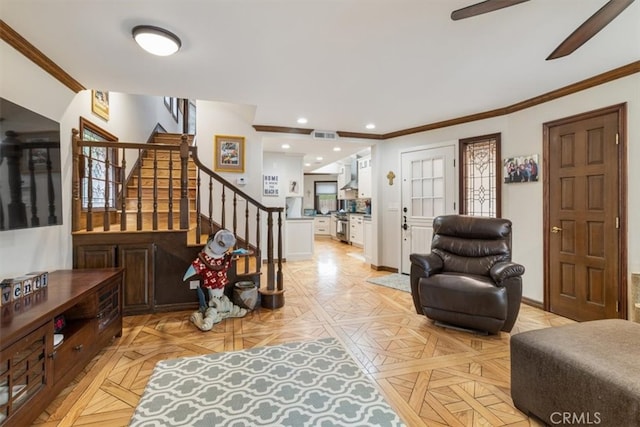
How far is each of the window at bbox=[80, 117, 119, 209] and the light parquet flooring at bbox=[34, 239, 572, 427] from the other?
4.37 ft

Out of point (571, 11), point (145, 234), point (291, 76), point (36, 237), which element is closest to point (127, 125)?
point (145, 234)

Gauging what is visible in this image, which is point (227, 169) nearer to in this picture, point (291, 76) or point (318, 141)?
point (318, 141)

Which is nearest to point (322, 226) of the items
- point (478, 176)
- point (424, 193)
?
point (424, 193)

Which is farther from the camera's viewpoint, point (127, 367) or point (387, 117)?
point (387, 117)

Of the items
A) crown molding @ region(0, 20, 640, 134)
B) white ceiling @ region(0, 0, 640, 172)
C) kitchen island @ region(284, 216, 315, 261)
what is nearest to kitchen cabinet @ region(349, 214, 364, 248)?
kitchen island @ region(284, 216, 315, 261)

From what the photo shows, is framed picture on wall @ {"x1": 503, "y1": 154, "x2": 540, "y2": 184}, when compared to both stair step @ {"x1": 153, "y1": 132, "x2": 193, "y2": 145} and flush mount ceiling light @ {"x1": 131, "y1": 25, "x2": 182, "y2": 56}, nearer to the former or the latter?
flush mount ceiling light @ {"x1": 131, "y1": 25, "x2": 182, "y2": 56}

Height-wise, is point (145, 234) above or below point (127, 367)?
above

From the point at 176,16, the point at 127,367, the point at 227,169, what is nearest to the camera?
the point at 176,16

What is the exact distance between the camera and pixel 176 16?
1.87 m

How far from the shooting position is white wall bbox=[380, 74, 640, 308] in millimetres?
2592

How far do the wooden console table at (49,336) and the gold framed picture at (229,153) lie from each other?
2392mm

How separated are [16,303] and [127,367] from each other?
30.9 inches

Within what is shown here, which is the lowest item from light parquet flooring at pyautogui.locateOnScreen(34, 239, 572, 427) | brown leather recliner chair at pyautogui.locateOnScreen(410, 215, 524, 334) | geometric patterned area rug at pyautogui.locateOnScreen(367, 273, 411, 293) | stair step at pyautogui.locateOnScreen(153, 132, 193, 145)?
light parquet flooring at pyautogui.locateOnScreen(34, 239, 572, 427)

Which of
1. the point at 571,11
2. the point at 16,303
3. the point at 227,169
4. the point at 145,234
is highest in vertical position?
the point at 571,11
